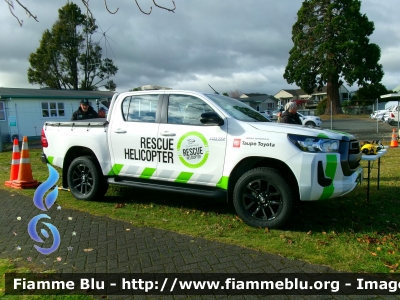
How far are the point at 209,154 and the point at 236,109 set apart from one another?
→ 97cm

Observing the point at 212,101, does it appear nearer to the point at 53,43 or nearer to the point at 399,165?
the point at 399,165

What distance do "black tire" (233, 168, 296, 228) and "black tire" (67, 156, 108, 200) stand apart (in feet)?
8.38

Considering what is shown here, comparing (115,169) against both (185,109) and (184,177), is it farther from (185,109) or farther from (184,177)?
(185,109)

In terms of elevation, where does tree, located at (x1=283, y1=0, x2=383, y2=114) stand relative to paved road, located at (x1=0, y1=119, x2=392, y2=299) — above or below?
above

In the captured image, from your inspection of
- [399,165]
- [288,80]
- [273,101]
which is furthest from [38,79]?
[273,101]

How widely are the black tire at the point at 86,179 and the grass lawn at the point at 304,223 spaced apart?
0.15m

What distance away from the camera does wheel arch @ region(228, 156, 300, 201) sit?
4.67m

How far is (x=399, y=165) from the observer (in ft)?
30.9

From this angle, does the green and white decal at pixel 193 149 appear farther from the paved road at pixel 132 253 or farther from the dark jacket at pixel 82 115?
the dark jacket at pixel 82 115

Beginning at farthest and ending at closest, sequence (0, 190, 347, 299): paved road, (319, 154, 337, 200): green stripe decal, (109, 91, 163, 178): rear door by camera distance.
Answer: (109, 91, 163, 178): rear door, (319, 154, 337, 200): green stripe decal, (0, 190, 347, 299): paved road

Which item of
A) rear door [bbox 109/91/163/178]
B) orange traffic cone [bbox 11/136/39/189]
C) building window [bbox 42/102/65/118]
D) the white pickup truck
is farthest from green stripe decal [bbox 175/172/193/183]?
building window [bbox 42/102/65/118]

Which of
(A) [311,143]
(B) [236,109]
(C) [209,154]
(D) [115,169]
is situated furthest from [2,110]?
(A) [311,143]

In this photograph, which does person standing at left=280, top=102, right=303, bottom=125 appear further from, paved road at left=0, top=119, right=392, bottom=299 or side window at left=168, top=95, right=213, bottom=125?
paved road at left=0, top=119, right=392, bottom=299

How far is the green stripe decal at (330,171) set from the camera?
4.38m
